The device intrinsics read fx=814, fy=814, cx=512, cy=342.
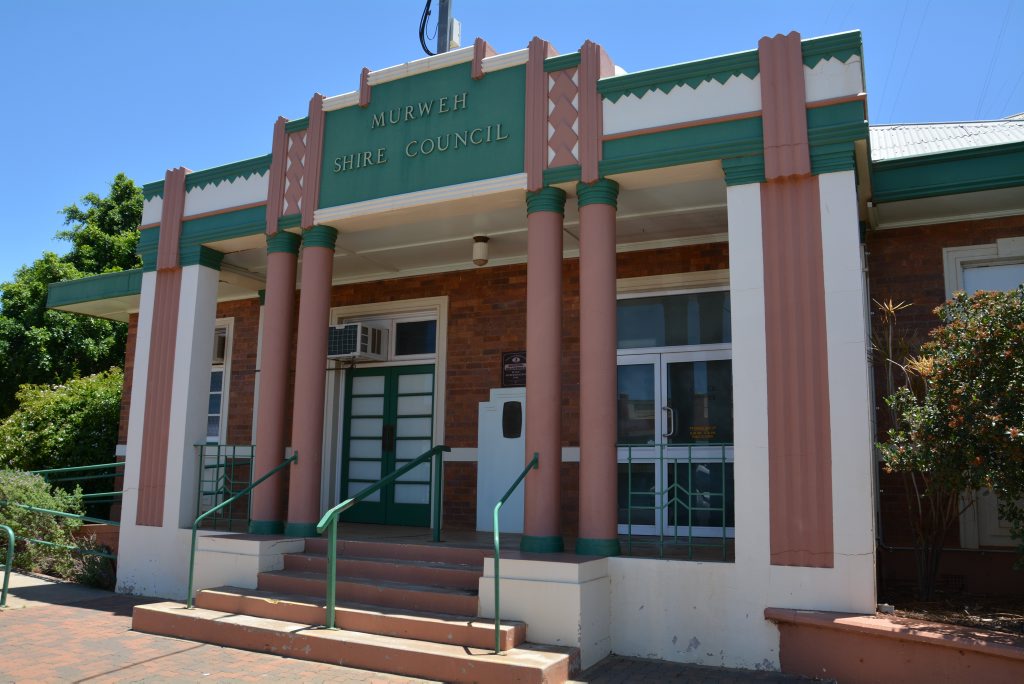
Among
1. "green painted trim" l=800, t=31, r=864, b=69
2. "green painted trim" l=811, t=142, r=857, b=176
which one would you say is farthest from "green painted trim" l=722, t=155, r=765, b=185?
"green painted trim" l=800, t=31, r=864, b=69

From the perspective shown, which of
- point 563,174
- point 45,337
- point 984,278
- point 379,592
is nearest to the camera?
point 379,592

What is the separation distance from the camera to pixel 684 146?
6812mm

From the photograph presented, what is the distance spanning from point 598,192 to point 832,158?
6.21ft

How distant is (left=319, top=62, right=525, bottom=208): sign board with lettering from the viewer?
7574 millimetres

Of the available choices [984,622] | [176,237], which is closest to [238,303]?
[176,237]

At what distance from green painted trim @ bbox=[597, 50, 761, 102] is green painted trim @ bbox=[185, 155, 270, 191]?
4.00 metres

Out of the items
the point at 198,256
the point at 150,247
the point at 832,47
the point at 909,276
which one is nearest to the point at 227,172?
the point at 198,256

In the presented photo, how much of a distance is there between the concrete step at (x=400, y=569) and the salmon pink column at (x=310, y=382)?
51cm

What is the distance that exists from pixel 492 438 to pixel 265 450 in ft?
8.59

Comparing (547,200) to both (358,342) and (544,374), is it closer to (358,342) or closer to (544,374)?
(544,374)

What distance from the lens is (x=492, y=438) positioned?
31.7 ft

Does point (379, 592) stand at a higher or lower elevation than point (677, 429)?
lower

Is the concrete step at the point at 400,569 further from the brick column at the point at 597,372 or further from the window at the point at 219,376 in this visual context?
the window at the point at 219,376

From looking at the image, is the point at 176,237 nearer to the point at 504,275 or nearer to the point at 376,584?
the point at 504,275
